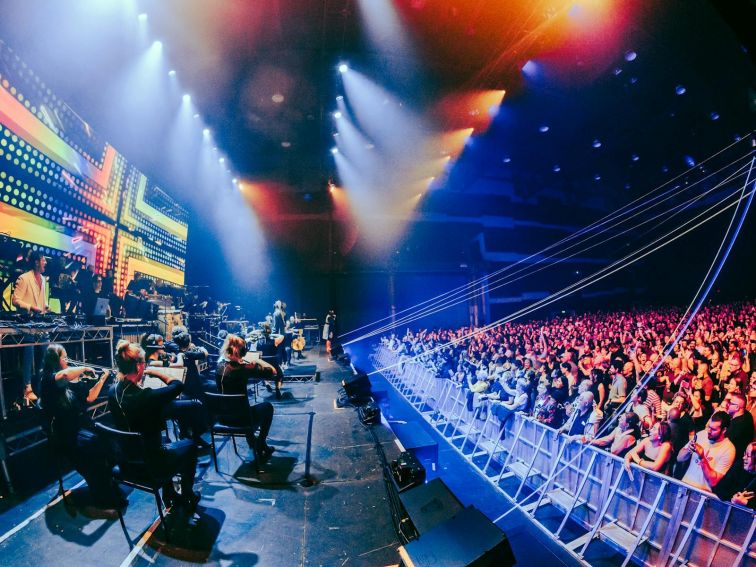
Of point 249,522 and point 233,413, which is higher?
point 233,413

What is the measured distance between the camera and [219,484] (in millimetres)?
3061

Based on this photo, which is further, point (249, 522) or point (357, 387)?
point (357, 387)

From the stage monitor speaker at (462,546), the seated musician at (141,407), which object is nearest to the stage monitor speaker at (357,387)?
the seated musician at (141,407)

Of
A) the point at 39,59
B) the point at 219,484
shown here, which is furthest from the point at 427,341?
the point at 39,59

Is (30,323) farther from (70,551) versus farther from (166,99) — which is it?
(166,99)

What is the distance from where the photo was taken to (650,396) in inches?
161

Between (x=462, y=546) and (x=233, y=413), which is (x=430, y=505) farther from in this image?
(x=233, y=413)

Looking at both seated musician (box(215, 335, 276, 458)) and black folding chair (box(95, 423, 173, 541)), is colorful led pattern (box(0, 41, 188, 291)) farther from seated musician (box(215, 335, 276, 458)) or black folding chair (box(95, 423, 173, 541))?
black folding chair (box(95, 423, 173, 541))

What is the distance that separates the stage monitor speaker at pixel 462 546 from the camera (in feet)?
5.19

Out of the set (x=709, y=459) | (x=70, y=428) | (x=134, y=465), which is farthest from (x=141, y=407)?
(x=709, y=459)

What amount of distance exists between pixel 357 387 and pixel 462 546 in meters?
3.22

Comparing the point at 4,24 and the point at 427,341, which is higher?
the point at 4,24

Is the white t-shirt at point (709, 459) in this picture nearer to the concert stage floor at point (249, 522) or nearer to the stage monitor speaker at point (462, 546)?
the stage monitor speaker at point (462, 546)

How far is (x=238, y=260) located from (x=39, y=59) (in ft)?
28.4
